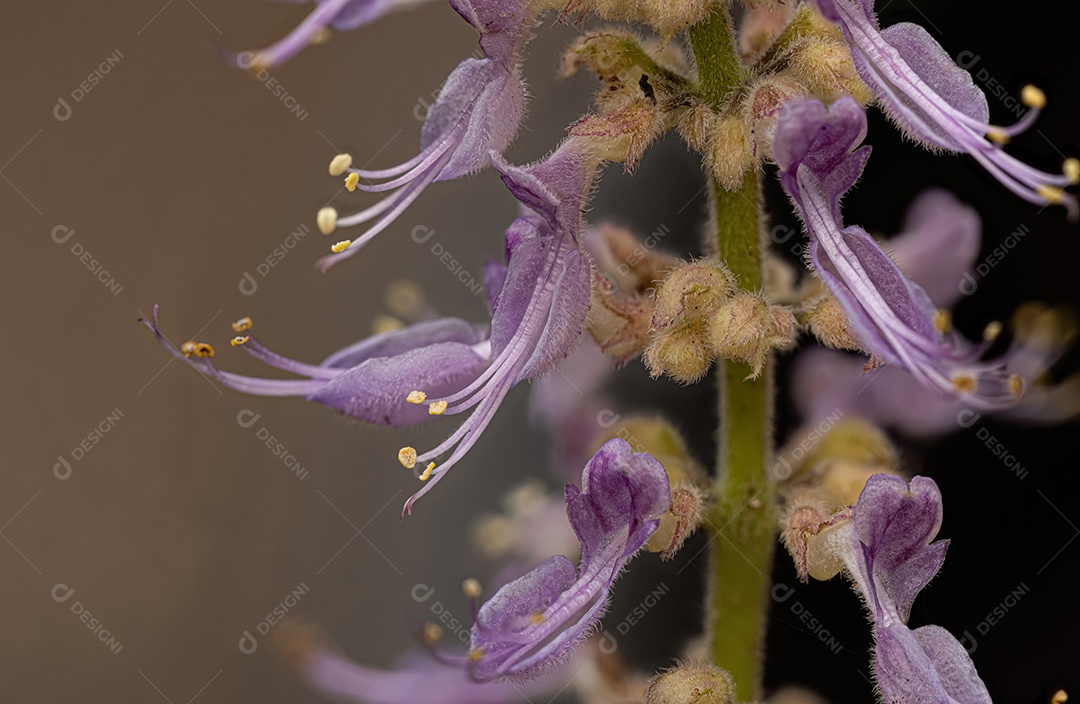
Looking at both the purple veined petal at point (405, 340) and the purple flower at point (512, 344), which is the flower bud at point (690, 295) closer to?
the purple flower at point (512, 344)

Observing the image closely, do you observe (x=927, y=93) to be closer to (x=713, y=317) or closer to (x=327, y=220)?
(x=713, y=317)

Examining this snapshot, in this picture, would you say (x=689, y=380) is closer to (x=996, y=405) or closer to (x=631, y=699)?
(x=996, y=405)

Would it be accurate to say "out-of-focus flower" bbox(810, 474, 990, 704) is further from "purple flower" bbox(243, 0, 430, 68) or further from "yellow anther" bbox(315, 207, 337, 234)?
"purple flower" bbox(243, 0, 430, 68)

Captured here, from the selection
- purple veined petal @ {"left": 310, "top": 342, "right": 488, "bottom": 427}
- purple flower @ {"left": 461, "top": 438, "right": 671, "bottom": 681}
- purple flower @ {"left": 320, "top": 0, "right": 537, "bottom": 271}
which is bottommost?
purple flower @ {"left": 461, "top": 438, "right": 671, "bottom": 681}

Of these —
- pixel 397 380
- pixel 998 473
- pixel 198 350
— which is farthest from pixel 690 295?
pixel 998 473

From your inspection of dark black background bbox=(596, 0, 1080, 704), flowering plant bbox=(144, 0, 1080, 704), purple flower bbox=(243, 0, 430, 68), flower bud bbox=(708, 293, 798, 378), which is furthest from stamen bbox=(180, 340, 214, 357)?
dark black background bbox=(596, 0, 1080, 704)

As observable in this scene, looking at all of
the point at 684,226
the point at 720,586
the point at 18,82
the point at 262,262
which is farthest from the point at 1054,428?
the point at 18,82
